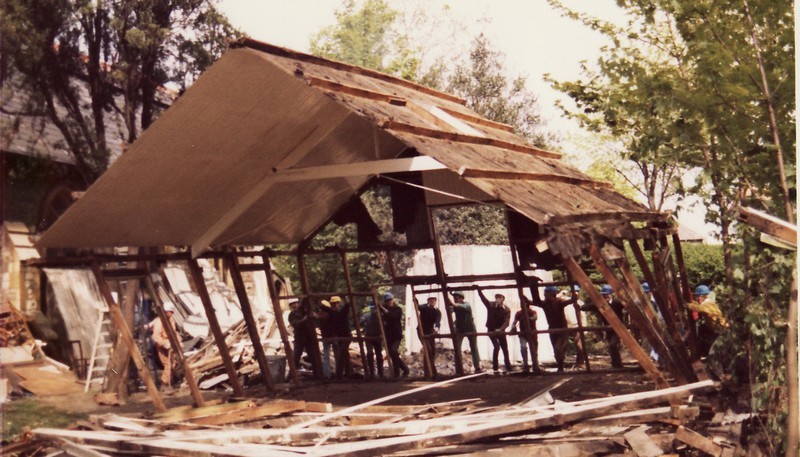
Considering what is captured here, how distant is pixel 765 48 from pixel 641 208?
15.7ft

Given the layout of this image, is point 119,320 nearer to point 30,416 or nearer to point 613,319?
point 30,416

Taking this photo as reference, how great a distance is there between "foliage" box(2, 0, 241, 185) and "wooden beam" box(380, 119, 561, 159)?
851 cm

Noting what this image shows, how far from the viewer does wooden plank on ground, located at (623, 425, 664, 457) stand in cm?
779

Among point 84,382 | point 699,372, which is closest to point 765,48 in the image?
point 699,372

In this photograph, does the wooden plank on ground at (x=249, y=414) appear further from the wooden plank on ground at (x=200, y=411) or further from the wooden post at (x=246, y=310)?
the wooden post at (x=246, y=310)

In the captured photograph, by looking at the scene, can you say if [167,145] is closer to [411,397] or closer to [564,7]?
[411,397]

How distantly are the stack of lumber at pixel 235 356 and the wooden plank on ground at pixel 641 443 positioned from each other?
403 inches

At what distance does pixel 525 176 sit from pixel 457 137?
1.04m

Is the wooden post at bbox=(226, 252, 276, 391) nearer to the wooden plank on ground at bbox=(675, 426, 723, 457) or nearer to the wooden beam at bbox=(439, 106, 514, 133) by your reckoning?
the wooden beam at bbox=(439, 106, 514, 133)

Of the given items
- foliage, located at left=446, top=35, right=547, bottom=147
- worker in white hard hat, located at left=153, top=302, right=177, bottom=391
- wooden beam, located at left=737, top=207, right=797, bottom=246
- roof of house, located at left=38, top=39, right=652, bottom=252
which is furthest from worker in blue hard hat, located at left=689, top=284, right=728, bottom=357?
foliage, located at left=446, top=35, right=547, bottom=147

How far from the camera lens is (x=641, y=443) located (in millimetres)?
7922

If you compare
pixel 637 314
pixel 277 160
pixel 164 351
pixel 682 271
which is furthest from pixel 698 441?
pixel 164 351

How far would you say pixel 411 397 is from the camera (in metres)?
12.0

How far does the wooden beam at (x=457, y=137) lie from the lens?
9.62m
